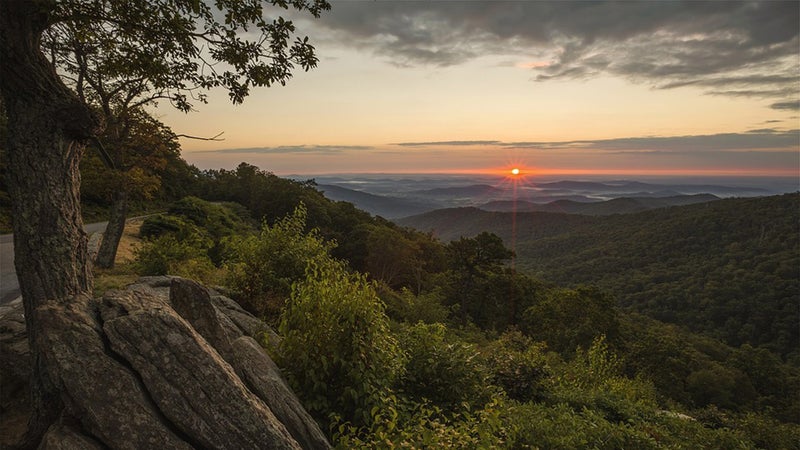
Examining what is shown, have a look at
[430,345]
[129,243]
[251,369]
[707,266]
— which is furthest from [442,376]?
[707,266]

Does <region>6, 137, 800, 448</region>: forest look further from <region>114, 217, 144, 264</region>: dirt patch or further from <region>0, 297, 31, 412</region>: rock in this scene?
<region>0, 297, 31, 412</region>: rock

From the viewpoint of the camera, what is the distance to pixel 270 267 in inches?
535

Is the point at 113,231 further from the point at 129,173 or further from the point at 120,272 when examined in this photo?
the point at 129,173

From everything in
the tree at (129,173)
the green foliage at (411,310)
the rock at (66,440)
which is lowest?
the green foliage at (411,310)

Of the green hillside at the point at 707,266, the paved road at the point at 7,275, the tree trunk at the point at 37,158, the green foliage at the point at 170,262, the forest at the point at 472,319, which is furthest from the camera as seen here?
the green hillside at the point at 707,266

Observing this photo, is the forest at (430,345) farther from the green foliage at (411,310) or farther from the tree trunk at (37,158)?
the tree trunk at (37,158)

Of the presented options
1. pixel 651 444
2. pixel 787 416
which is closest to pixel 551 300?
pixel 787 416

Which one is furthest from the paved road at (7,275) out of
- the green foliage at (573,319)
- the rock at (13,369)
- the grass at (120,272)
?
the green foliage at (573,319)

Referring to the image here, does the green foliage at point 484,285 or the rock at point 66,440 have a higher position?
the rock at point 66,440

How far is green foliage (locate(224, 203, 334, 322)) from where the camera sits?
1298cm

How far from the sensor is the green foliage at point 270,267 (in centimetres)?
1298

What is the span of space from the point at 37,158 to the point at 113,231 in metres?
13.8

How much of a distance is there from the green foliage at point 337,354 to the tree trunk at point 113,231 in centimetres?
1407

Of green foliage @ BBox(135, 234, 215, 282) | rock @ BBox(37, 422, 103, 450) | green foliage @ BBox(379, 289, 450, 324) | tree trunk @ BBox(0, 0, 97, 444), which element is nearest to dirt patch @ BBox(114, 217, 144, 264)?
green foliage @ BBox(135, 234, 215, 282)
